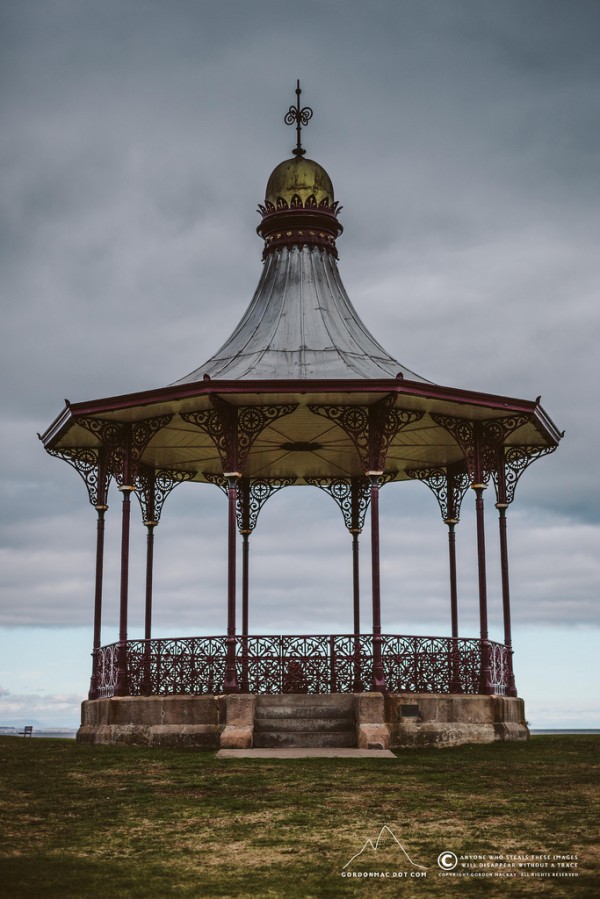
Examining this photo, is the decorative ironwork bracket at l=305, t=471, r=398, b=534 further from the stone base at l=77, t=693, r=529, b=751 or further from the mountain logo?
the mountain logo

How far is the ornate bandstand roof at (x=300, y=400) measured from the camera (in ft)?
65.1

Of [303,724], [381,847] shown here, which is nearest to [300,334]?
[303,724]

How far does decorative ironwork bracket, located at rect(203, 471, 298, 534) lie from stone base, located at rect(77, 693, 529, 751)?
7.34 metres

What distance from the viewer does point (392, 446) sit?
24.8 metres

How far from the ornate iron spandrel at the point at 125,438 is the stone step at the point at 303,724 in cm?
548

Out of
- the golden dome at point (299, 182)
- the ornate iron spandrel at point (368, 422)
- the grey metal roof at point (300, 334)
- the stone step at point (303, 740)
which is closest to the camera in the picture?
the stone step at point (303, 740)

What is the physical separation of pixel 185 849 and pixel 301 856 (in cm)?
106

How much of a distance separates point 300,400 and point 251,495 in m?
7.23

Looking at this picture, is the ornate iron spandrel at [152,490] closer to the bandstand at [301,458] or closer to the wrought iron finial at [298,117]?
the bandstand at [301,458]

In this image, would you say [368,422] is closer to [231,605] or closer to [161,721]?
[231,605]

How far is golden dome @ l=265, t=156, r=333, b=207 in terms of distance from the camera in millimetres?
23719

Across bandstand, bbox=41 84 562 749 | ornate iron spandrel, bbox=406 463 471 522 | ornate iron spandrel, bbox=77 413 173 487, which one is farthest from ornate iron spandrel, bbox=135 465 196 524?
ornate iron spandrel, bbox=406 463 471 522

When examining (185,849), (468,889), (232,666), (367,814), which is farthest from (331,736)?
(468,889)

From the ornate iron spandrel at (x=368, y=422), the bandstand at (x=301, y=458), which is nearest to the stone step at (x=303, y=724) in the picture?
the bandstand at (x=301, y=458)
